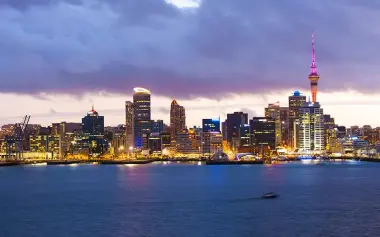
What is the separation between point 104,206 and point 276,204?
1522 cm

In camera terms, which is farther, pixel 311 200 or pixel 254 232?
pixel 311 200

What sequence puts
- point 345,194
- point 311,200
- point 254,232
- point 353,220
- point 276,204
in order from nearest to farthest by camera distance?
point 254,232, point 353,220, point 276,204, point 311,200, point 345,194

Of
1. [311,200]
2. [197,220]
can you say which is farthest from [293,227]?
[311,200]

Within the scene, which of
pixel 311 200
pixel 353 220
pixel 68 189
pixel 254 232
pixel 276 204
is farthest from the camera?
pixel 68 189

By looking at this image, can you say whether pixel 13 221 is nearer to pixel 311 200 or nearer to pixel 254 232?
pixel 254 232

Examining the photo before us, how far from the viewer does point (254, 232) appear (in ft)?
144

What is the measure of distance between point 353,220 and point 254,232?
28.5 feet

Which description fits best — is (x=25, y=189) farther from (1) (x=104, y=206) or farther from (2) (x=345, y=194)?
(2) (x=345, y=194)

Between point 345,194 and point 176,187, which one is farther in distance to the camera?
point 176,187

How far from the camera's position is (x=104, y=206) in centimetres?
6022

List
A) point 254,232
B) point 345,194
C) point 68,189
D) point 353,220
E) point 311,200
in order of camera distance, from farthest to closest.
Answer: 1. point 68,189
2. point 345,194
3. point 311,200
4. point 353,220
5. point 254,232

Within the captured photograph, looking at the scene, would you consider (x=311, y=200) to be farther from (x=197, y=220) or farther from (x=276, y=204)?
(x=197, y=220)

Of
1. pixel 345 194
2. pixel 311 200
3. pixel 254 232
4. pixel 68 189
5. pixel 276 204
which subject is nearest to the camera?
pixel 254 232

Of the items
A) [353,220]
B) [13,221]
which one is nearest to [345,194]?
[353,220]
